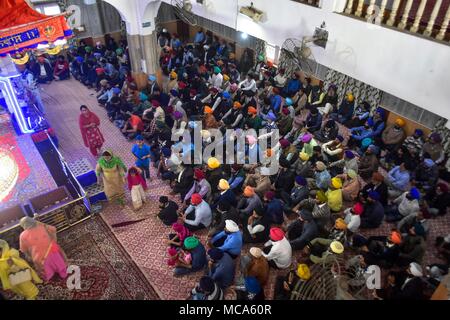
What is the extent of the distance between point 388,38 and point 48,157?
845 cm

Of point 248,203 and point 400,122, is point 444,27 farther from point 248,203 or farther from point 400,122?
point 248,203

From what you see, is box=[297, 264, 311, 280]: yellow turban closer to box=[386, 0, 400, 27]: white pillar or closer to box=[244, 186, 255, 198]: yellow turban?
box=[244, 186, 255, 198]: yellow turban

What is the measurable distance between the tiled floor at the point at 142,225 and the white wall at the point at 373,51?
2864 mm

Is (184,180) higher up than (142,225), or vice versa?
(184,180)

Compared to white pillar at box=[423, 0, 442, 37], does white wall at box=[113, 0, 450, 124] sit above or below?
below

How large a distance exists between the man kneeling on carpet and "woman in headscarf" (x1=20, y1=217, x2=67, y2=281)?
1.94 m

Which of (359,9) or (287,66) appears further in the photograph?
→ (287,66)

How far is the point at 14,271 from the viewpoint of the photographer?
17.5 feet

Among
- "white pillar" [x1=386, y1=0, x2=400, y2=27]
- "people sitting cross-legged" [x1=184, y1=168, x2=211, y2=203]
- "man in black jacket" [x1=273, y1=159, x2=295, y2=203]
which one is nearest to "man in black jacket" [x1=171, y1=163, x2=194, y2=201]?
"people sitting cross-legged" [x1=184, y1=168, x2=211, y2=203]

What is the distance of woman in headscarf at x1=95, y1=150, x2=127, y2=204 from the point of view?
23.1 ft

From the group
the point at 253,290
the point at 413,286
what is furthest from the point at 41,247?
the point at 413,286

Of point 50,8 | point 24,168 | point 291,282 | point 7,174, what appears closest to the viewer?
point 291,282

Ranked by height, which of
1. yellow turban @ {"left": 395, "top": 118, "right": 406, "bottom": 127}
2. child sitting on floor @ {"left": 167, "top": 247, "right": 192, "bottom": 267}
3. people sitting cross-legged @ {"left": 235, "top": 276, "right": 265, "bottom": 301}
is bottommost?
child sitting on floor @ {"left": 167, "top": 247, "right": 192, "bottom": 267}

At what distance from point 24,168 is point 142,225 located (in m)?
3.97
